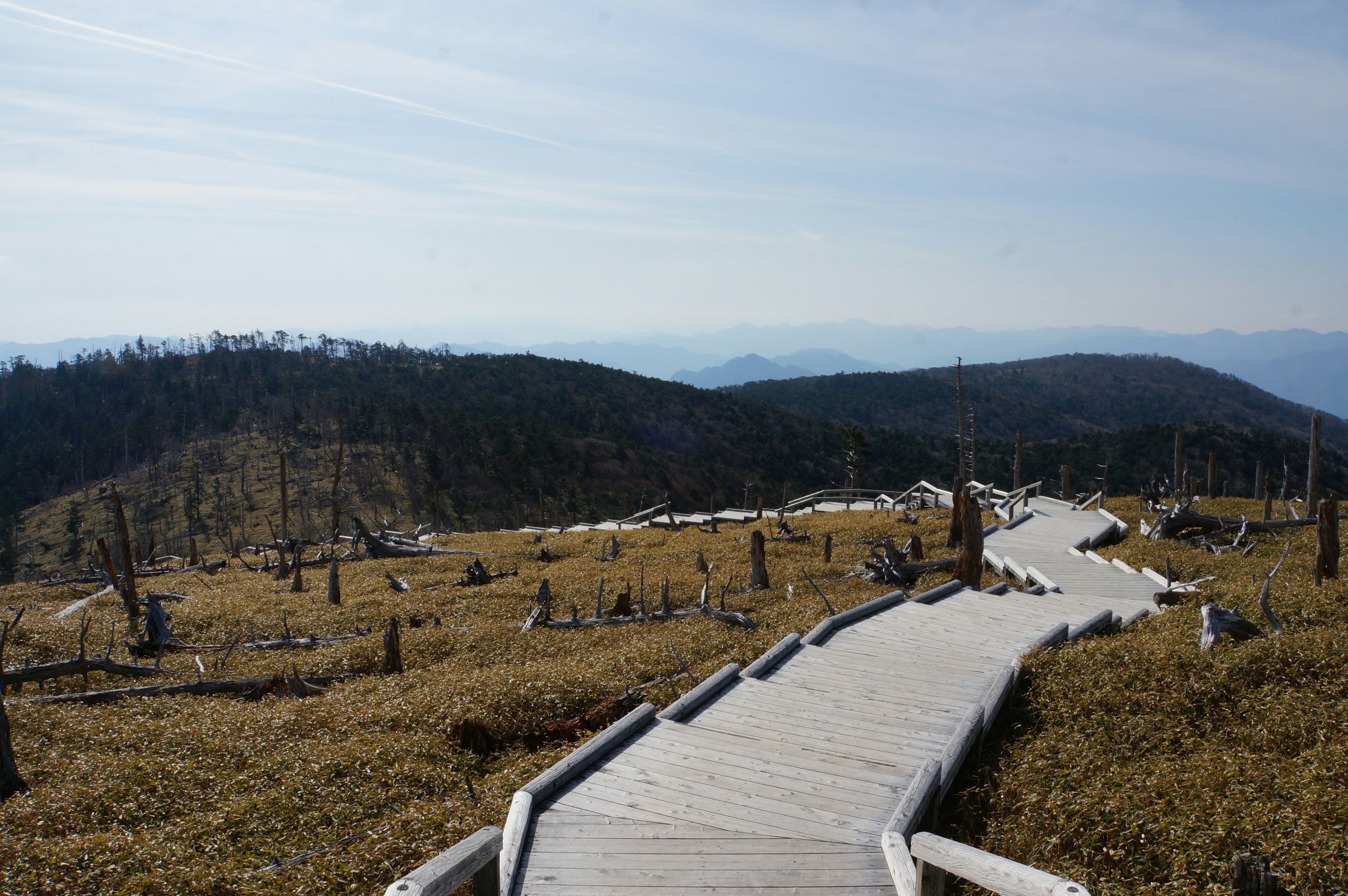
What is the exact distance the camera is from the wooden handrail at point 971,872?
14.8 ft

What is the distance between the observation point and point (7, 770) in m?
9.70

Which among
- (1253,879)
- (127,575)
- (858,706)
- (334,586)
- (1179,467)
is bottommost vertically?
(334,586)

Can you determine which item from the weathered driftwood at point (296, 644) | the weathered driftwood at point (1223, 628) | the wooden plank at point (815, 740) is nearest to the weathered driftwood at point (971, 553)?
the weathered driftwood at point (1223, 628)

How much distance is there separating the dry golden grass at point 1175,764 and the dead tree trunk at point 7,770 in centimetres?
1130

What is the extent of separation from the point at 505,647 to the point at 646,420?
293ft

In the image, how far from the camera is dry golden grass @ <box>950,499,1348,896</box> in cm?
622

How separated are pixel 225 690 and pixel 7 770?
4.70 m

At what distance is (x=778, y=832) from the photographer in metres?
6.60

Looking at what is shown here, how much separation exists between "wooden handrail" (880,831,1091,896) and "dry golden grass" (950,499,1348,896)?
1.71 m

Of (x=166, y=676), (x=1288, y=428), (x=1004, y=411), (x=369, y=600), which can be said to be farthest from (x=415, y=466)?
(x=1288, y=428)

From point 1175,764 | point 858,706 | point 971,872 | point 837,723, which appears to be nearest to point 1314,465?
point 1175,764

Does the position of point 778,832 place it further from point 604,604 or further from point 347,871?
point 604,604

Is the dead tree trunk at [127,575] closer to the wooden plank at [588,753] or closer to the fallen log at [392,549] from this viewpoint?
the fallen log at [392,549]

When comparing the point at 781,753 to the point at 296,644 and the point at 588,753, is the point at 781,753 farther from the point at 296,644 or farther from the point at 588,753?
the point at 296,644
